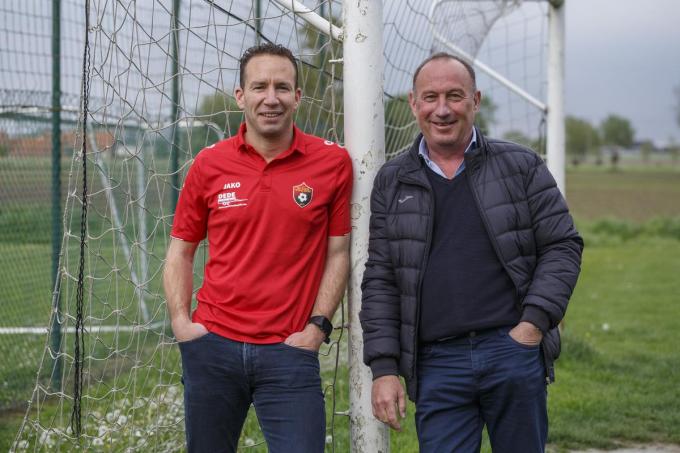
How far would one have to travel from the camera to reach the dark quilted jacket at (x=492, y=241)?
10.6 ft

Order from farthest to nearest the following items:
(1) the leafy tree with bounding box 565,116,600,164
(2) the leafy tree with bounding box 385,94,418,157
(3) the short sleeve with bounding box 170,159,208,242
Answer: (1) the leafy tree with bounding box 565,116,600,164
(2) the leafy tree with bounding box 385,94,418,157
(3) the short sleeve with bounding box 170,159,208,242

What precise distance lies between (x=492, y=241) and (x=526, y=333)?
0.34 meters

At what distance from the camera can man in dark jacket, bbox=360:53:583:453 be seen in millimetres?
3236

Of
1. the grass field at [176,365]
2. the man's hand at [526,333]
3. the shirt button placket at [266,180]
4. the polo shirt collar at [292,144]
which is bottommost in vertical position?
the grass field at [176,365]

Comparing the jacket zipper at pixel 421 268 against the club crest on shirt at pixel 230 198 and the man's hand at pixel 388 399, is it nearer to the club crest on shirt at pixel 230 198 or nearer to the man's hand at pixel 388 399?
the man's hand at pixel 388 399

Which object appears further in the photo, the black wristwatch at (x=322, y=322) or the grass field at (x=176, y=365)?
the grass field at (x=176, y=365)

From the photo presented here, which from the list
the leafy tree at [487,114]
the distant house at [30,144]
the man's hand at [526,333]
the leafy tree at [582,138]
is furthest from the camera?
the leafy tree at [582,138]

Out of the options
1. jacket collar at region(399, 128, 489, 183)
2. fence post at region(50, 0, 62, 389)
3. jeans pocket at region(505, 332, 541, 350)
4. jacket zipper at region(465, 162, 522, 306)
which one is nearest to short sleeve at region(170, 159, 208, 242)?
jacket collar at region(399, 128, 489, 183)

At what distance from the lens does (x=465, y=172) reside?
3.32 m

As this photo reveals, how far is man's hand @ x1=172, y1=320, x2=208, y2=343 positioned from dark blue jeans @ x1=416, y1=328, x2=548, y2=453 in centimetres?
79

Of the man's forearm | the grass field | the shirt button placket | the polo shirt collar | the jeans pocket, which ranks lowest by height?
the grass field

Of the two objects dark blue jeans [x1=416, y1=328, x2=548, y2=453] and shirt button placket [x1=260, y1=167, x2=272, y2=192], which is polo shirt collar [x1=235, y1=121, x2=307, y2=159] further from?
dark blue jeans [x1=416, y1=328, x2=548, y2=453]

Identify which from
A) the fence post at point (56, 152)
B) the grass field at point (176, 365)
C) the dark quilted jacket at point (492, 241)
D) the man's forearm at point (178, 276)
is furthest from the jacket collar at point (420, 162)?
the fence post at point (56, 152)

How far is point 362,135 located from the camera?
3697 millimetres
